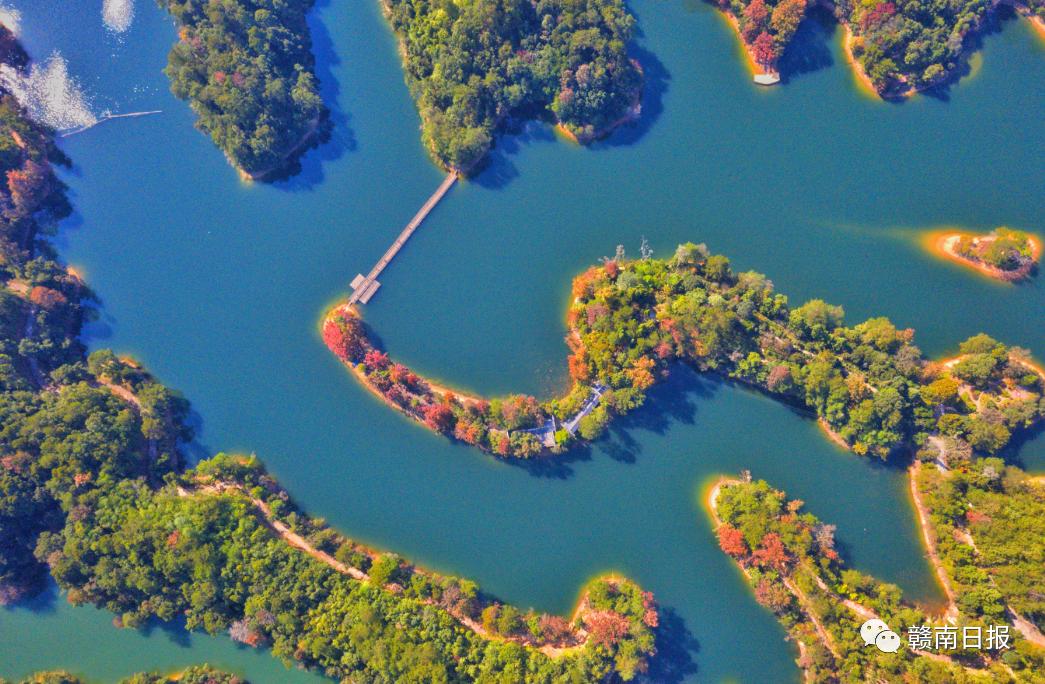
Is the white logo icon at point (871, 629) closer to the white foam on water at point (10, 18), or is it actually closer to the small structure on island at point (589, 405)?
the small structure on island at point (589, 405)

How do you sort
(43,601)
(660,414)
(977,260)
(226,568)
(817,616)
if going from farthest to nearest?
(977,260) → (660,414) → (43,601) → (226,568) → (817,616)

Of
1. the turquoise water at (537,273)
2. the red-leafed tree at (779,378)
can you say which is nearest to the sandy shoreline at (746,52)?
the turquoise water at (537,273)

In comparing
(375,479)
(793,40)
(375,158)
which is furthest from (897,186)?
(375,479)

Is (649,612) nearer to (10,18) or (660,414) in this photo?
(660,414)

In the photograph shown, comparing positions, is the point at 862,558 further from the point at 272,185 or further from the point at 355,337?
the point at 272,185

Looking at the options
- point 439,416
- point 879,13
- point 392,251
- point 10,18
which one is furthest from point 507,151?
point 10,18

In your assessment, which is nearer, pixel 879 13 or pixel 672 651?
pixel 672 651

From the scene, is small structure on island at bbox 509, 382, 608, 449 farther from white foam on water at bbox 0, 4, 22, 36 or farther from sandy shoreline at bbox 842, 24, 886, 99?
white foam on water at bbox 0, 4, 22, 36

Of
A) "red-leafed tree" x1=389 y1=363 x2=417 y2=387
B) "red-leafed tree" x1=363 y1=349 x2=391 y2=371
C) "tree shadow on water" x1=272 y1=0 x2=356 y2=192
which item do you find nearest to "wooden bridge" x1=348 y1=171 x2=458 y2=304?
"red-leafed tree" x1=363 y1=349 x2=391 y2=371
